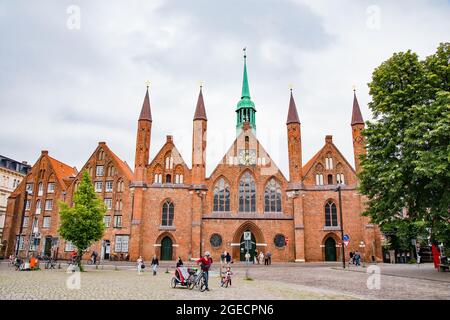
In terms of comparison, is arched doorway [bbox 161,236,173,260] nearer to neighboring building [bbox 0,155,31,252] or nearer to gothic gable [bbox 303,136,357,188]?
gothic gable [bbox 303,136,357,188]

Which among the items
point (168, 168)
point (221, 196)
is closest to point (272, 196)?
point (221, 196)

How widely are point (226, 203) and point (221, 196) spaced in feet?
3.56

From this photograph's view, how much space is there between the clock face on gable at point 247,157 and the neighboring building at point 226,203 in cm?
13

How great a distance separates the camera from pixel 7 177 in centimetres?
5628

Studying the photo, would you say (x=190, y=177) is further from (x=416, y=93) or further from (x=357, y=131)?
(x=416, y=93)

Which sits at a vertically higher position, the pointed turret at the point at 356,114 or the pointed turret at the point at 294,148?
the pointed turret at the point at 356,114

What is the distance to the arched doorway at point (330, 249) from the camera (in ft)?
137

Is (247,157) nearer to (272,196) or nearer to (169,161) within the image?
(272,196)

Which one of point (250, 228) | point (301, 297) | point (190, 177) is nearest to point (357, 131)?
point (250, 228)

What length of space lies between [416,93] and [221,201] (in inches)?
1043

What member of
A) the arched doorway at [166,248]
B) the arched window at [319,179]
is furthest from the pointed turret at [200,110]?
the arched window at [319,179]

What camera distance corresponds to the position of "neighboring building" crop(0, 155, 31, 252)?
55219 millimetres

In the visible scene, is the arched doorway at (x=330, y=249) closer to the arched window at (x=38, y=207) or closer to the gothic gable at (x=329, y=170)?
the gothic gable at (x=329, y=170)

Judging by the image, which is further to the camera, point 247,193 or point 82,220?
point 247,193
